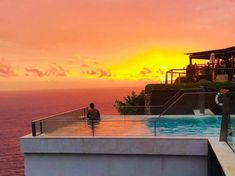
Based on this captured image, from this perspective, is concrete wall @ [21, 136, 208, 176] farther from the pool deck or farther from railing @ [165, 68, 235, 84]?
railing @ [165, 68, 235, 84]

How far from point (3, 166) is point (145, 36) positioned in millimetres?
31642

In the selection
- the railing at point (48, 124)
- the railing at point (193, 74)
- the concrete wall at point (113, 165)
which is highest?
the railing at point (193, 74)

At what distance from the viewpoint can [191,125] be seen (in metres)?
14.3

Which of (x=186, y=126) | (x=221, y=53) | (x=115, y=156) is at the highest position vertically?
(x=221, y=53)

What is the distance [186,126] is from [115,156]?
9.29 feet

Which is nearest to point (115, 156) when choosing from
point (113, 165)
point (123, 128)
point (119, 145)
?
point (113, 165)

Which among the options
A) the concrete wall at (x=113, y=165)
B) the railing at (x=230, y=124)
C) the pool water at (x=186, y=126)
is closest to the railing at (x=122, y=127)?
the pool water at (x=186, y=126)

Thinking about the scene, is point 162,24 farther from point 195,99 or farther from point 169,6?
point 195,99

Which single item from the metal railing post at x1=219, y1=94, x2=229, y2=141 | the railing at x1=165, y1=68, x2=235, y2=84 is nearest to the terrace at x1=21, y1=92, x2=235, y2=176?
the metal railing post at x1=219, y1=94, x2=229, y2=141

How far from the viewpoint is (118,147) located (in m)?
12.9

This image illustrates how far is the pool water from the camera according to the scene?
12.9 m

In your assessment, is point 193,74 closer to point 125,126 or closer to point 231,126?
point 125,126

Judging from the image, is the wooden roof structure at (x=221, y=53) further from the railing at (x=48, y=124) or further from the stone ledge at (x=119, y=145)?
the railing at (x=48, y=124)

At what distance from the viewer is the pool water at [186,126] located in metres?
12.9
